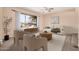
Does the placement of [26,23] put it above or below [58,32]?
above

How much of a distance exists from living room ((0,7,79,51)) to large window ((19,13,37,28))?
0.05 metres

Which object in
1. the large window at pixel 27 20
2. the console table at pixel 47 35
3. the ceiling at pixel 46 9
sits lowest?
the console table at pixel 47 35

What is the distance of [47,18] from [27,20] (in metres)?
0.50

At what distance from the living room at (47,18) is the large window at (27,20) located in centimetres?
5

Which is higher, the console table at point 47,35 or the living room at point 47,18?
the living room at point 47,18

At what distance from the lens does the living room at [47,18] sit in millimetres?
2484

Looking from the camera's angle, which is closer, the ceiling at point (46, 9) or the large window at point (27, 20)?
the ceiling at point (46, 9)

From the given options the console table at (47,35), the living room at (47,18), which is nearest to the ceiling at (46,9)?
the living room at (47,18)

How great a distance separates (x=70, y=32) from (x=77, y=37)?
0.19 metres

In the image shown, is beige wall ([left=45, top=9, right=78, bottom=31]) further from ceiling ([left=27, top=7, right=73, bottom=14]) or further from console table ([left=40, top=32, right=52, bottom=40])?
console table ([left=40, top=32, right=52, bottom=40])

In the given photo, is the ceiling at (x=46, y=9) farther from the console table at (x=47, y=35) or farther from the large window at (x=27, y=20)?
the console table at (x=47, y=35)
